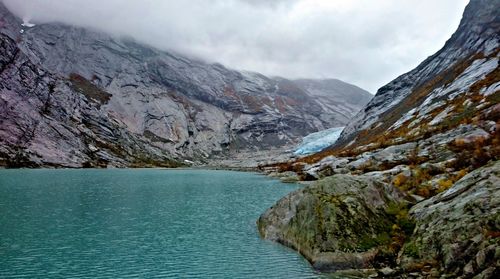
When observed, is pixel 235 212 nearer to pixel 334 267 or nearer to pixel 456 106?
pixel 334 267

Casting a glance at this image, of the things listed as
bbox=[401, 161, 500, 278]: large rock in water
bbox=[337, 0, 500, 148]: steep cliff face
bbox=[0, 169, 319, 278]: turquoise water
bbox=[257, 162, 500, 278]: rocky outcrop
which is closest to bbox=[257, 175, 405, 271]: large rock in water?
bbox=[257, 162, 500, 278]: rocky outcrop

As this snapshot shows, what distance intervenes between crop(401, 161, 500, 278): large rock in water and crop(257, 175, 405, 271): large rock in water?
3422mm

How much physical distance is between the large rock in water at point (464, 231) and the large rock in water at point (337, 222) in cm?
342

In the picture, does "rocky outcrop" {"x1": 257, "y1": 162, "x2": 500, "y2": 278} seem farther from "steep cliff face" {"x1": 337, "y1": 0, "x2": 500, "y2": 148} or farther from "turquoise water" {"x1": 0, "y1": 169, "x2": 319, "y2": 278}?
"steep cliff face" {"x1": 337, "y1": 0, "x2": 500, "y2": 148}

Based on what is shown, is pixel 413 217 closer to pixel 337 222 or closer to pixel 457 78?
pixel 337 222

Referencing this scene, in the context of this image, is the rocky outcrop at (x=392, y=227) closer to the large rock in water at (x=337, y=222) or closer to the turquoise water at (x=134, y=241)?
the large rock in water at (x=337, y=222)

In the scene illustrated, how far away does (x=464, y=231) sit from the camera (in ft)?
85.4

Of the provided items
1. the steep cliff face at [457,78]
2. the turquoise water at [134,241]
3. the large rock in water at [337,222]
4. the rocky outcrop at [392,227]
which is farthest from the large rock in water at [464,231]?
the steep cliff face at [457,78]

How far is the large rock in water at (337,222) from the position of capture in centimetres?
3272

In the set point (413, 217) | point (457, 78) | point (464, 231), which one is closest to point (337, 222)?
point (413, 217)

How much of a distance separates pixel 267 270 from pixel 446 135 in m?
57.4

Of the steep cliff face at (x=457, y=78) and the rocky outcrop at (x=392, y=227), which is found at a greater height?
the steep cliff face at (x=457, y=78)

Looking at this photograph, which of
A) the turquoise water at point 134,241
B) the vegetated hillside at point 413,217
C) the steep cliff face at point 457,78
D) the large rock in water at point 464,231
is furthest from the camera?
the steep cliff face at point 457,78

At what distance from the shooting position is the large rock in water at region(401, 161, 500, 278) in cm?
2295
